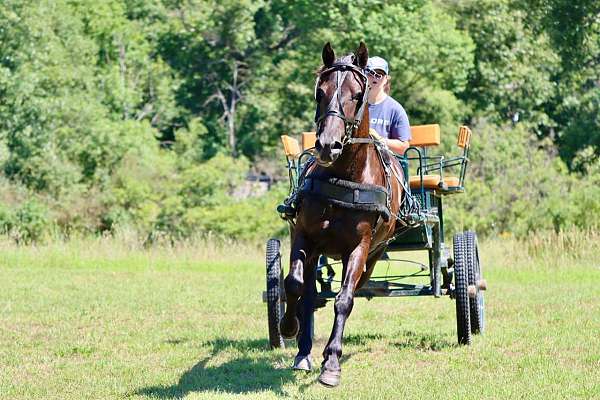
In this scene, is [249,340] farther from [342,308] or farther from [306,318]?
[342,308]

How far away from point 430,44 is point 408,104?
8.25 ft

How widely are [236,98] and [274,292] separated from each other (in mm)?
42291

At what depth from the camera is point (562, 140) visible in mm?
42531

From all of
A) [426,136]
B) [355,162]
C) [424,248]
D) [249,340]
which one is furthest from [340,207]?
[249,340]

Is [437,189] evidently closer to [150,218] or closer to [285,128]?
[150,218]

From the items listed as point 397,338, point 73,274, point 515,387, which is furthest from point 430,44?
point 515,387

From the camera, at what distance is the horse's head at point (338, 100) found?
287 inches

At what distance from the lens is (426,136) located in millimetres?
10453

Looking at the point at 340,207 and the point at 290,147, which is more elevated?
the point at 290,147

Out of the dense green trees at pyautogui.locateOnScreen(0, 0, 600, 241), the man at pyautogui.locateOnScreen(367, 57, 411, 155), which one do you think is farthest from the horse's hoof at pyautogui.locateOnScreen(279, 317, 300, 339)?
the dense green trees at pyautogui.locateOnScreen(0, 0, 600, 241)

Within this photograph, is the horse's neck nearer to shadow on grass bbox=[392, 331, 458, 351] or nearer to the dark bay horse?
the dark bay horse

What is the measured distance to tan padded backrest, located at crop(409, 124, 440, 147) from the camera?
10.4 meters

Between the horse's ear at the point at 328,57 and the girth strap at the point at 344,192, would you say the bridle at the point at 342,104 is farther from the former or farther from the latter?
the girth strap at the point at 344,192

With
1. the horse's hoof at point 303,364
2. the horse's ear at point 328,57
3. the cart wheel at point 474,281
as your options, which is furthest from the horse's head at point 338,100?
the cart wheel at point 474,281
